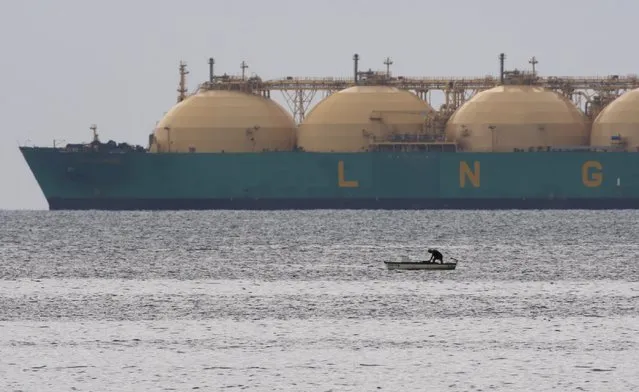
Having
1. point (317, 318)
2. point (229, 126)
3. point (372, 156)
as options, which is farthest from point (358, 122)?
point (317, 318)

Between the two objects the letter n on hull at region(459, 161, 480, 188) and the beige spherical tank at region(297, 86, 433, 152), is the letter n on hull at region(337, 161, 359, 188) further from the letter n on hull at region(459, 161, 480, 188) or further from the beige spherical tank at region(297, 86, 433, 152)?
the letter n on hull at region(459, 161, 480, 188)

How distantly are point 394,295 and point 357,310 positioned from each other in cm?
403

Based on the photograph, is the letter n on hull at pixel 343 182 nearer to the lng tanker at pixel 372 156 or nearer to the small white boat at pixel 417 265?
the lng tanker at pixel 372 156

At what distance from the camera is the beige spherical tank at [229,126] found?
102m

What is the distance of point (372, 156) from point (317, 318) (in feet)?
201

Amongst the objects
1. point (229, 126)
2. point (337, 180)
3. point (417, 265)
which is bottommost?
point (417, 265)

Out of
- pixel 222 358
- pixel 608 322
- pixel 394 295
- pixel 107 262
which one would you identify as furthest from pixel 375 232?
pixel 222 358

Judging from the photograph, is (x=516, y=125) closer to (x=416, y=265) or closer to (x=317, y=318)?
(x=416, y=265)

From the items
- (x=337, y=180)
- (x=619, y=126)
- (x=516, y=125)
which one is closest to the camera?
(x=619, y=126)

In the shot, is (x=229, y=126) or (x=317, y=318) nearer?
(x=317, y=318)

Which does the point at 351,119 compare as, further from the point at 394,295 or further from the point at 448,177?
the point at 394,295

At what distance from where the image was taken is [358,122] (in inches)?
3971

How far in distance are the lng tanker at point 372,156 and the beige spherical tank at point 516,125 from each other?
0.05 meters

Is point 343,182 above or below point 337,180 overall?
below
